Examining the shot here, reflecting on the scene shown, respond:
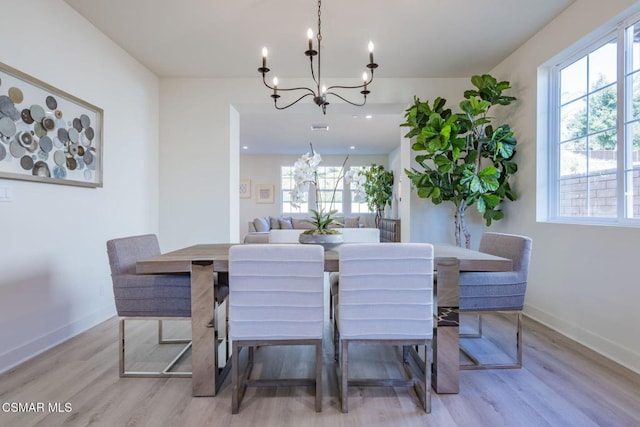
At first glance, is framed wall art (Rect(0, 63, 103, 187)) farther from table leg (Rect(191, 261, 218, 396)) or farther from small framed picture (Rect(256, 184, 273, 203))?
small framed picture (Rect(256, 184, 273, 203))

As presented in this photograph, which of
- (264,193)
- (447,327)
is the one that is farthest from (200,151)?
(264,193)

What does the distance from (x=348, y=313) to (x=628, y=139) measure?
225 centimetres

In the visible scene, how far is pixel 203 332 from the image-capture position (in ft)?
6.17

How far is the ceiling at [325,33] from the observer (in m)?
2.62

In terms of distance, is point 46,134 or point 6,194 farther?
point 46,134

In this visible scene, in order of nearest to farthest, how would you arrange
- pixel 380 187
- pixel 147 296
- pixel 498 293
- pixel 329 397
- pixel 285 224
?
1. pixel 329 397
2. pixel 147 296
3. pixel 498 293
4. pixel 285 224
5. pixel 380 187

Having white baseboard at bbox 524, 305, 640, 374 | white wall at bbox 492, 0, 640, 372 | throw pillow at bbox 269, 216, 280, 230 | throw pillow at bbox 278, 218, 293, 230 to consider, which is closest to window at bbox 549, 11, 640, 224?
white wall at bbox 492, 0, 640, 372

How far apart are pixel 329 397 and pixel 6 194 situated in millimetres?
2324

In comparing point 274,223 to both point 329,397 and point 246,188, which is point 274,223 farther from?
point 329,397

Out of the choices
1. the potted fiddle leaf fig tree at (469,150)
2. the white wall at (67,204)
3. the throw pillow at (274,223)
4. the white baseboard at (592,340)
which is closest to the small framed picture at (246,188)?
the throw pillow at (274,223)

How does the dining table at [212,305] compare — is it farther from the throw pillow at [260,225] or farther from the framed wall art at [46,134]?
the throw pillow at [260,225]

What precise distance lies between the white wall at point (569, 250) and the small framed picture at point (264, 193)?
6.78 metres

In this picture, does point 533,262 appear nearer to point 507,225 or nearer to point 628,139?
point 507,225

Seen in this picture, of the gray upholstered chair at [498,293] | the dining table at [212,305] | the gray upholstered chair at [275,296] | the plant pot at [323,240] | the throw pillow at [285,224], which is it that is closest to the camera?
the gray upholstered chair at [275,296]
